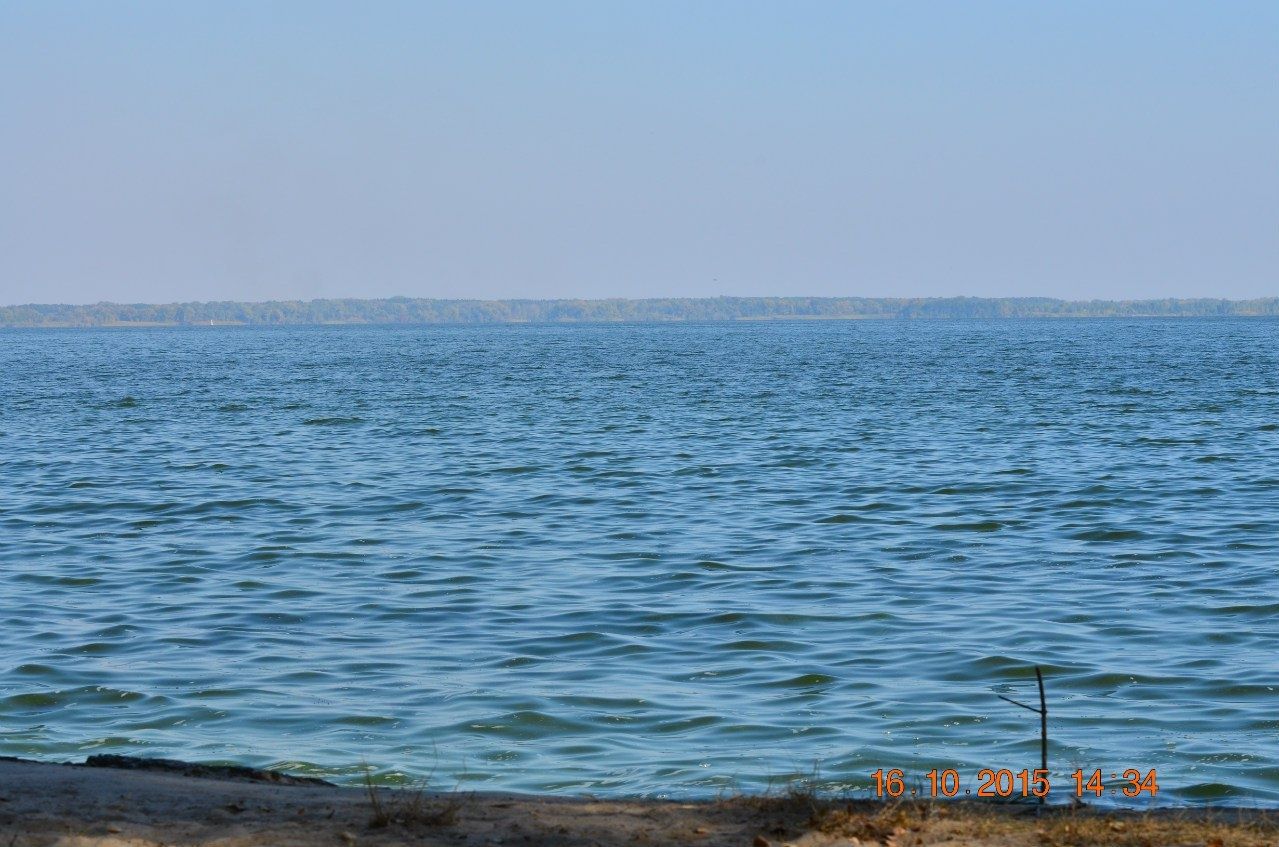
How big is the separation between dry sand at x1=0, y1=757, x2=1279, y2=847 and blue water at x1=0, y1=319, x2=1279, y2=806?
152cm

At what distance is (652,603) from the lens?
1368cm

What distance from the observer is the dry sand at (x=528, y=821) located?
6.12 metres

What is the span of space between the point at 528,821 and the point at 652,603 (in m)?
7.17

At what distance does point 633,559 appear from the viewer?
53.2 ft

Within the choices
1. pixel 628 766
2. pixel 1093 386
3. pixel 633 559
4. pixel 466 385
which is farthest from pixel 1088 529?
pixel 466 385
